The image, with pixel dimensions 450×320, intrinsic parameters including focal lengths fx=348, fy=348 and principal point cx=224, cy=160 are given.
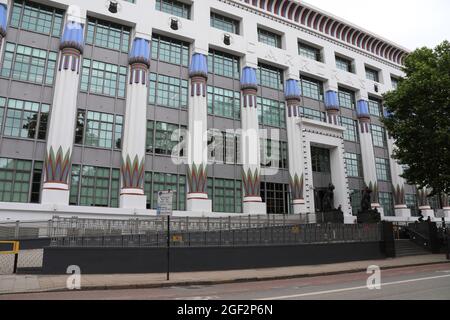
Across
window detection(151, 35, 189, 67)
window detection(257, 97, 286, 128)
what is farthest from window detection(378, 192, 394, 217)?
window detection(151, 35, 189, 67)

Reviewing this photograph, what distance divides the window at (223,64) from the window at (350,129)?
17.0m

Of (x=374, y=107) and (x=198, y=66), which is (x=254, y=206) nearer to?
(x=198, y=66)

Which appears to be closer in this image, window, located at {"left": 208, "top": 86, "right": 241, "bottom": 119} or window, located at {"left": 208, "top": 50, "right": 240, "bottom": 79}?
window, located at {"left": 208, "top": 86, "right": 241, "bottom": 119}

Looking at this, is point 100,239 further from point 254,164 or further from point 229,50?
point 229,50

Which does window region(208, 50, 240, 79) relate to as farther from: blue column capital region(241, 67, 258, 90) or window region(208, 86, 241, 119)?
window region(208, 86, 241, 119)

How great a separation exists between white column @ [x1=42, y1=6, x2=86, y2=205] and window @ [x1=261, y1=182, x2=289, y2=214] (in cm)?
1881

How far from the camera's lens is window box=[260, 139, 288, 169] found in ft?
121

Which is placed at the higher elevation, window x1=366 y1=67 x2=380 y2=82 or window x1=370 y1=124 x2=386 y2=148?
window x1=366 y1=67 x2=380 y2=82

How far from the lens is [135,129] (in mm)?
30359

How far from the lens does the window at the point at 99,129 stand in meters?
29.0

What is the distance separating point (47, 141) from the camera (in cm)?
2720

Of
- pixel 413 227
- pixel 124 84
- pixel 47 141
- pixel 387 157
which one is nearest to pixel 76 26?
pixel 124 84

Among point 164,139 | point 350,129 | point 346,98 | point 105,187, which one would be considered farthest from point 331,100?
point 105,187

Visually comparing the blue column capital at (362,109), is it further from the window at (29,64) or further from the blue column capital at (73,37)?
the window at (29,64)
